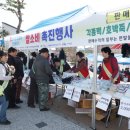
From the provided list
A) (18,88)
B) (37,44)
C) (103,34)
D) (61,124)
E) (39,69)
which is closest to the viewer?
(103,34)

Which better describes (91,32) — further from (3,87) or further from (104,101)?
(3,87)

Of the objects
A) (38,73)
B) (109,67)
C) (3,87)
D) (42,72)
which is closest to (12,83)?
(38,73)

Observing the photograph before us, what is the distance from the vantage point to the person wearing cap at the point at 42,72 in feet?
21.0

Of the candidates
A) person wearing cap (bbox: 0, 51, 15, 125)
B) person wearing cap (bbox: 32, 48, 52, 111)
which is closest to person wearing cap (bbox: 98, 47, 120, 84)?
person wearing cap (bbox: 32, 48, 52, 111)

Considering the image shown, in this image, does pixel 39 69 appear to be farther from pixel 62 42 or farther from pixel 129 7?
pixel 129 7

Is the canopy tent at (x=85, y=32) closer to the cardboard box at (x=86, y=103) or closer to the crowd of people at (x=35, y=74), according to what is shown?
the crowd of people at (x=35, y=74)

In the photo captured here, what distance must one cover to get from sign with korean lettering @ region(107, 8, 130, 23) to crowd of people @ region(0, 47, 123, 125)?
4.68 ft

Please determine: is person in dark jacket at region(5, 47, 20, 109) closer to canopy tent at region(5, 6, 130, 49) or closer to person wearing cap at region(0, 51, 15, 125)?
canopy tent at region(5, 6, 130, 49)

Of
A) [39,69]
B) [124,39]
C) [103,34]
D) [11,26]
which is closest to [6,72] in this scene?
[39,69]

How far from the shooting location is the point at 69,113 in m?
6.53

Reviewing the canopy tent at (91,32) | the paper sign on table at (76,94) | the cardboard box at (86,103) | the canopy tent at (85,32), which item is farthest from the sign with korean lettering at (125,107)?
the cardboard box at (86,103)

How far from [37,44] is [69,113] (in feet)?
7.06

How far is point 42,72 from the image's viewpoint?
6453mm

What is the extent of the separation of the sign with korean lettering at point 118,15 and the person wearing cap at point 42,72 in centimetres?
258
